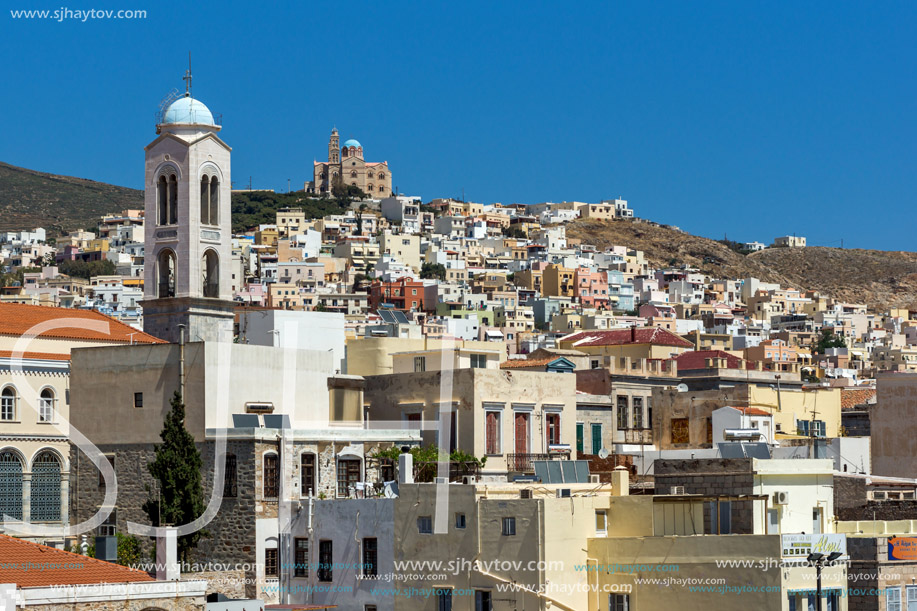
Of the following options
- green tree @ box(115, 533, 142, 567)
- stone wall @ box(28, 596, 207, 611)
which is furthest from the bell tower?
stone wall @ box(28, 596, 207, 611)

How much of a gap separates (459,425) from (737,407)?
986 centimetres

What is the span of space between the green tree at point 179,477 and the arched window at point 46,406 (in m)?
11.1

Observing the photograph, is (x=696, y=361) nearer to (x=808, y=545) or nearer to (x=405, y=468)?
(x=405, y=468)

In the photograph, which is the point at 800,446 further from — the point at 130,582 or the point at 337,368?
the point at 130,582

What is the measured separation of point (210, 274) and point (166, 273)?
5.30 ft

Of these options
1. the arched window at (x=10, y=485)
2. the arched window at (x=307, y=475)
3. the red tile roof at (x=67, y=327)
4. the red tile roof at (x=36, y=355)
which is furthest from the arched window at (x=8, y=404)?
the arched window at (x=307, y=475)

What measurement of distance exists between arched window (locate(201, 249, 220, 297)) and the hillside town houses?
0.12 m

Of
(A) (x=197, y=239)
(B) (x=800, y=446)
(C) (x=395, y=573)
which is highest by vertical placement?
(A) (x=197, y=239)

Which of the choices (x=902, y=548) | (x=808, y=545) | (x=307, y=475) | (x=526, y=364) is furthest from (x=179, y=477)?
(x=902, y=548)

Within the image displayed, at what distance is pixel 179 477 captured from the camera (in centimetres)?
3919

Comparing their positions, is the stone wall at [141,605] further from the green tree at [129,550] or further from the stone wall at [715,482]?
the stone wall at [715,482]

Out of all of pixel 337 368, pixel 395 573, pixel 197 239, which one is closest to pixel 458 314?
pixel 197 239

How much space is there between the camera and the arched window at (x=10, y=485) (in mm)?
46172

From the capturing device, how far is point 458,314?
583ft
